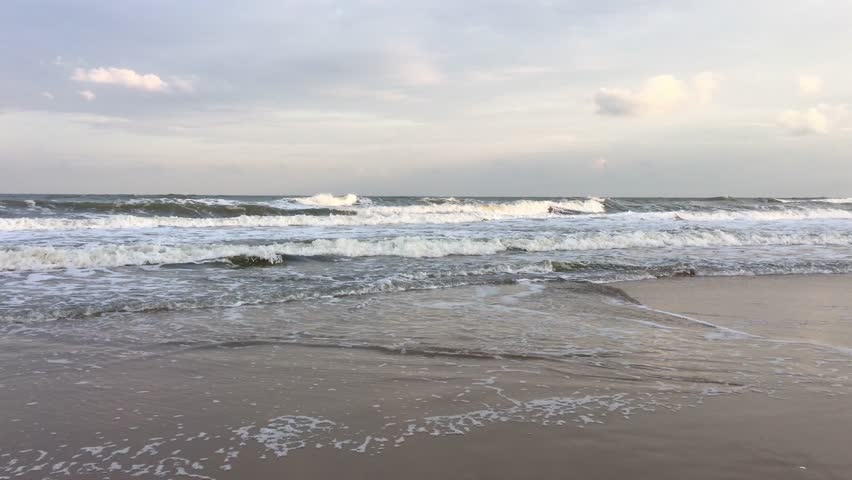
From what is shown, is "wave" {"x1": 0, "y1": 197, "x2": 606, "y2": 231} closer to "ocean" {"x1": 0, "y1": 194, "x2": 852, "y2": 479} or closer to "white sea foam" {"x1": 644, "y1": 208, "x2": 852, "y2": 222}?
"white sea foam" {"x1": 644, "y1": 208, "x2": 852, "y2": 222}

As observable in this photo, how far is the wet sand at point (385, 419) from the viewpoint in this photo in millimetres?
2504

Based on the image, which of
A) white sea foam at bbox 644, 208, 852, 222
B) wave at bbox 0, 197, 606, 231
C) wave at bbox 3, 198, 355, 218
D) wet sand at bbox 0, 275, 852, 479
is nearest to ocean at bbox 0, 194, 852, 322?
wave at bbox 0, 197, 606, 231

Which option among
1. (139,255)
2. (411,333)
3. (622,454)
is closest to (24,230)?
(139,255)

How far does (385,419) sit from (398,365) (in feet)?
3.47

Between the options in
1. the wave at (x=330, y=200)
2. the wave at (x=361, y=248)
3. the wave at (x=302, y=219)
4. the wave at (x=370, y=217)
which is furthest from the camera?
the wave at (x=330, y=200)

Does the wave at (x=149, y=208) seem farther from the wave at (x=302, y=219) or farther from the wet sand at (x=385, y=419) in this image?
the wet sand at (x=385, y=419)

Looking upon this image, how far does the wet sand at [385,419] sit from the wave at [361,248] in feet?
19.1

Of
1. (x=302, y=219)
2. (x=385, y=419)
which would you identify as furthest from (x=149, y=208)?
(x=385, y=419)

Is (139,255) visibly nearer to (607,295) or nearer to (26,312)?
(26,312)

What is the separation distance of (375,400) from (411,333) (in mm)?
1806

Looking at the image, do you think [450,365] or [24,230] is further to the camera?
[24,230]

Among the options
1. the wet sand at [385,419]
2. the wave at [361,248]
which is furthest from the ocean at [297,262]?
the wet sand at [385,419]

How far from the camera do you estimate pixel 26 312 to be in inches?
233

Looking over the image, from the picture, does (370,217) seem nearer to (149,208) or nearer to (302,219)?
(302,219)
